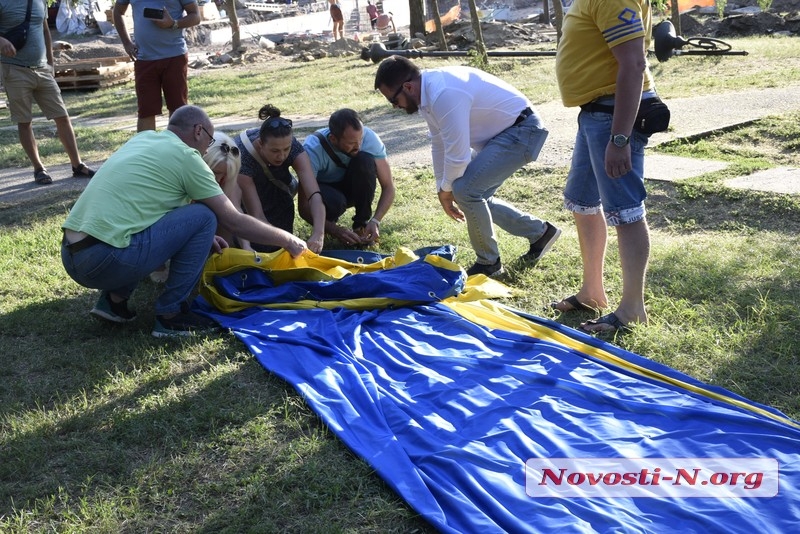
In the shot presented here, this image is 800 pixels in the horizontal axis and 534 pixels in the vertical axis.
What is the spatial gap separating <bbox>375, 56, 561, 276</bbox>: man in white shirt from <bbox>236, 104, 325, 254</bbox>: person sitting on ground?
784mm

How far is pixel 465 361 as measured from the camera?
3.54 meters

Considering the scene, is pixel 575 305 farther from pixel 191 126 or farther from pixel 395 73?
pixel 191 126

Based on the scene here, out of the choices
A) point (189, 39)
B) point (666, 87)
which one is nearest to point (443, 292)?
point (666, 87)

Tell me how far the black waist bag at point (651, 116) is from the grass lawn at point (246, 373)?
36.0 inches

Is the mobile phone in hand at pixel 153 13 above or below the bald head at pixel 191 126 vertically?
above

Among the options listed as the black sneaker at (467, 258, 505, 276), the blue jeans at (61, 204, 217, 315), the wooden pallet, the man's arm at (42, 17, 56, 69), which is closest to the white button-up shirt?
the black sneaker at (467, 258, 505, 276)

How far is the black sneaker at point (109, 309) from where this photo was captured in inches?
164

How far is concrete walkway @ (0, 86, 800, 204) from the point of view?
6.06 m

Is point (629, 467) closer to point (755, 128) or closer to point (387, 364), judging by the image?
point (387, 364)

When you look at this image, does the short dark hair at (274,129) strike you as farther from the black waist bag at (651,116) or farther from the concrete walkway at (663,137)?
the concrete walkway at (663,137)

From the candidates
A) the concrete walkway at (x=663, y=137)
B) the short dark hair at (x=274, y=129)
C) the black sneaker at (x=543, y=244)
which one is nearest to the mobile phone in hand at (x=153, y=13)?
the concrete walkway at (x=663, y=137)

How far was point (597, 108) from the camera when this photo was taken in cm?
353

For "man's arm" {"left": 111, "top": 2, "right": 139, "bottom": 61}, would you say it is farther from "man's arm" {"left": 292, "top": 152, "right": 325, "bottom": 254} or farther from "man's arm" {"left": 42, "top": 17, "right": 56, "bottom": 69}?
"man's arm" {"left": 292, "top": 152, "right": 325, "bottom": 254}

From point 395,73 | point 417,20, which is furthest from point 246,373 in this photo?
point 417,20
